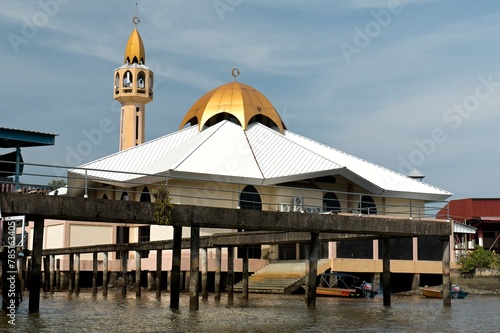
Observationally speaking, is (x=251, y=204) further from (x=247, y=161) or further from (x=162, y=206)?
(x=162, y=206)

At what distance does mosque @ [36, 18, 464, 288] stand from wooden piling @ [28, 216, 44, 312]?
78.1 ft

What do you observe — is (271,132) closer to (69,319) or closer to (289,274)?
(289,274)

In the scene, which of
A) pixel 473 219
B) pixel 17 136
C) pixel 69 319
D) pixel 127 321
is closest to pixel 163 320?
pixel 127 321

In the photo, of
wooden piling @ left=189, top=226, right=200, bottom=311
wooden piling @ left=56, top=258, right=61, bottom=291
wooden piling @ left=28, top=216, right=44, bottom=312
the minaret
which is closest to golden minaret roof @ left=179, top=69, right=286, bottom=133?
the minaret

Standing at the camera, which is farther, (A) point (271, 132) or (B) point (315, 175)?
(A) point (271, 132)

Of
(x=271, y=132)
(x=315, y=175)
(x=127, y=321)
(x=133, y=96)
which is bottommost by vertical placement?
(x=127, y=321)

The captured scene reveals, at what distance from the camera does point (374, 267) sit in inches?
1993

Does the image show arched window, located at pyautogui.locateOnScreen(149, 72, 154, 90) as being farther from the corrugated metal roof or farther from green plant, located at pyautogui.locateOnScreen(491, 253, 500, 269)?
green plant, located at pyautogui.locateOnScreen(491, 253, 500, 269)

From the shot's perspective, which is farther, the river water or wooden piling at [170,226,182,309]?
wooden piling at [170,226,182,309]

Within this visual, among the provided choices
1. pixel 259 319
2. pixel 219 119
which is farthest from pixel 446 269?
pixel 219 119

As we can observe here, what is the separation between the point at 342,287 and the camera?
46469mm

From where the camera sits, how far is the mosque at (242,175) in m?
53.2

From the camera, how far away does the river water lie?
2362 centimetres

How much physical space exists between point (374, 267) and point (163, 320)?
1061 inches
